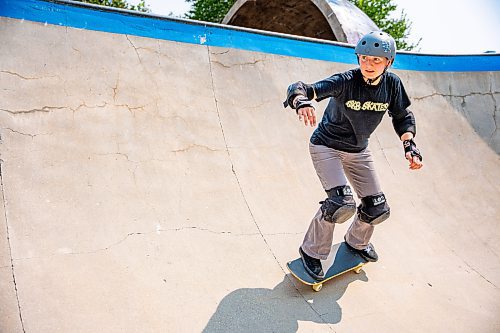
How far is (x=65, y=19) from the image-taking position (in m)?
4.23

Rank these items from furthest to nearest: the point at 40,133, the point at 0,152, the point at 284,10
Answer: the point at 284,10
the point at 40,133
the point at 0,152

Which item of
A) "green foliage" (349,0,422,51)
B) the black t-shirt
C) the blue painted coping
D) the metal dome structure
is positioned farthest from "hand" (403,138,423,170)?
"green foliage" (349,0,422,51)

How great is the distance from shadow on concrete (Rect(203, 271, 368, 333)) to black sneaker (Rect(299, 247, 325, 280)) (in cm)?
15

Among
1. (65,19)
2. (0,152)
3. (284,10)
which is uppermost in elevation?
(65,19)

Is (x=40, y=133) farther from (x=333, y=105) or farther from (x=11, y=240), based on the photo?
(x=333, y=105)

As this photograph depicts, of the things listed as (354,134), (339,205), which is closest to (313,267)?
(339,205)

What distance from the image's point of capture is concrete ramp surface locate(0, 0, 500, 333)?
2.81m

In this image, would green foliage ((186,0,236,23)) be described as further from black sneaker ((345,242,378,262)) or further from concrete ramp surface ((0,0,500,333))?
black sneaker ((345,242,378,262))

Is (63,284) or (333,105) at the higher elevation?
(333,105)

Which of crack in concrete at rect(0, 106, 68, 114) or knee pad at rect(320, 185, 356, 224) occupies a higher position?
→ knee pad at rect(320, 185, 356, 224)

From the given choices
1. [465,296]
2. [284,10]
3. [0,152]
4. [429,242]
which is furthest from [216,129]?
→ [284,10]

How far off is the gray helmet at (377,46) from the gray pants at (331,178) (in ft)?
2.56

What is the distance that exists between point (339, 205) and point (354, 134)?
0.59 meters

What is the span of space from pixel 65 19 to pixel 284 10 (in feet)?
28.0
